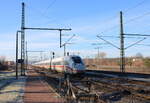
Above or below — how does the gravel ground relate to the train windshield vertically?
below

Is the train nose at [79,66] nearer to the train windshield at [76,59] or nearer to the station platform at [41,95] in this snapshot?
the train windshield at [76,59]

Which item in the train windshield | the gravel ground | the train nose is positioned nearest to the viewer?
the gravel ground

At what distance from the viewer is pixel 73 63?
38.8 m

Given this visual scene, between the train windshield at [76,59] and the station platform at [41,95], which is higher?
the train windshield at [76,59]

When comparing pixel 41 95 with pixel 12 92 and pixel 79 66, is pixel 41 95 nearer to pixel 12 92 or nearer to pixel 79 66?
pixel 12 92

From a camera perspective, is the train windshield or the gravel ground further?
the train windshield

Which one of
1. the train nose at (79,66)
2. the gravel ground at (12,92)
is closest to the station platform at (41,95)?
the gravel ground at (12,92)

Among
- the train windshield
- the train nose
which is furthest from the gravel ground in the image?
the train windshield

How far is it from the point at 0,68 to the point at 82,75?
58.6 meters

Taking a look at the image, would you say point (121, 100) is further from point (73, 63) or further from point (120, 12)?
point (120, 12)

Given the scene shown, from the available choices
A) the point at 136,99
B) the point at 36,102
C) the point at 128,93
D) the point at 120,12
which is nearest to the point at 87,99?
the point at 36,102

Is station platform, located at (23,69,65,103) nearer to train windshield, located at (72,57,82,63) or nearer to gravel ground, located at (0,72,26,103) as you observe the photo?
gravel ground, located at (0,72,26,103)

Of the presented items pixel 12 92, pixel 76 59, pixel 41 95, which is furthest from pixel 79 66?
pixel 41 95

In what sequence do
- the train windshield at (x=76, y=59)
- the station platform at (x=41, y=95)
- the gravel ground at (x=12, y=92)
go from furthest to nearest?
the train windshield at (x=76, y=59)
the gravel ground at (x=12, y=92)
the station platform at (x=41, y=95)
